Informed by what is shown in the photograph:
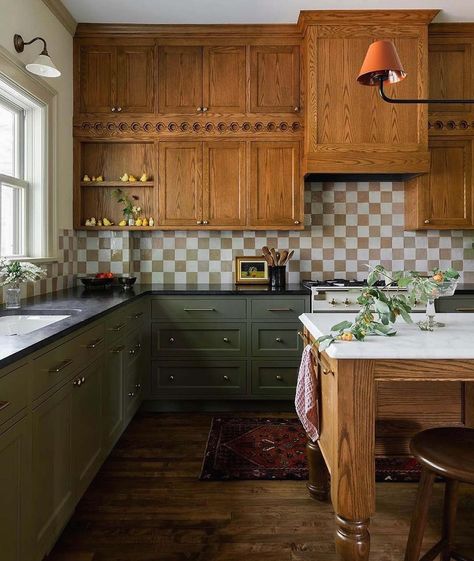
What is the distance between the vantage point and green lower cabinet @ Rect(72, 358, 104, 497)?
2.15m

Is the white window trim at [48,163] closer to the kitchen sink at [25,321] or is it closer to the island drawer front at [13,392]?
the kitchen sink at [25,321]

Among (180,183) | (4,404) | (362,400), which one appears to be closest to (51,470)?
(4,404)

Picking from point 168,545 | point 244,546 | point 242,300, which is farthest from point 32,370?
point 242,300

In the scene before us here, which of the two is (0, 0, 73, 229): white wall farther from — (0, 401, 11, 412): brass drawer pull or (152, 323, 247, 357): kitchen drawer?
(0, 401, 11, 412): brass drawer pull

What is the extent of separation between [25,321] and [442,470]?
1977 millimetres

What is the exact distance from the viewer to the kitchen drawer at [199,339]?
3688 mm

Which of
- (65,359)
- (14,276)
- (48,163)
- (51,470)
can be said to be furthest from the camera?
(48,163)

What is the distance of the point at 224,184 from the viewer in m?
3.94

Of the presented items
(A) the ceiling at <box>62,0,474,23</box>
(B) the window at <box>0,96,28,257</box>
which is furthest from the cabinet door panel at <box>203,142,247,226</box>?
(B) the window at <box>0,96,28,257</box>

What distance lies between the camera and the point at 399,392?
210 cm

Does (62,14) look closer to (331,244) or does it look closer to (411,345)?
(331,244)

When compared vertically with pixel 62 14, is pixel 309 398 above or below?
below

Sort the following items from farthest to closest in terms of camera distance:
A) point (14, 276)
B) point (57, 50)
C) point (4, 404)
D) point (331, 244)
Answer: point (331, 244) < point (57, 50) < point (14, 276) < point (4, 404)

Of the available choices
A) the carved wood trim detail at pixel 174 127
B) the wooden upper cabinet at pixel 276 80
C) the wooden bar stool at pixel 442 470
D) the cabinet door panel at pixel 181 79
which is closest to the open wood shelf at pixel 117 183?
the carved wood trim detail at pixel 174 127
